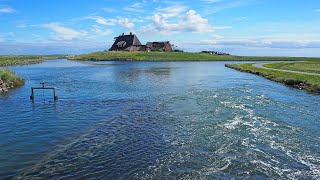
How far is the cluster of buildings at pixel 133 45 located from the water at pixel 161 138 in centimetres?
12665

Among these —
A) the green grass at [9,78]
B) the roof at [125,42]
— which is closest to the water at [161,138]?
the green grass at [9,78]

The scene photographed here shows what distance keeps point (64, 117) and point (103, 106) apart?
610 cm

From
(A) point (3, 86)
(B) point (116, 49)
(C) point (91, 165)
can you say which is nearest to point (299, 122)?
(C) point (91, 165)

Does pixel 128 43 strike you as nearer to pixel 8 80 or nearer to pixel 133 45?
pixel 133 45

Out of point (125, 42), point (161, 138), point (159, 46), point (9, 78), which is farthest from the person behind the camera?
point (159, 46)

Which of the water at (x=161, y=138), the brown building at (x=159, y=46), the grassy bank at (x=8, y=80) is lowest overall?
the water at (x=161, y=138)

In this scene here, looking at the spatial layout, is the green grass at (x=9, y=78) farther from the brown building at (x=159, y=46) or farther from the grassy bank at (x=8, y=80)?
the brown building at (x=159, y=46)

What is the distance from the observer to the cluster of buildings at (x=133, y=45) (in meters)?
162

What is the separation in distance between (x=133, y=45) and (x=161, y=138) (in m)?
143

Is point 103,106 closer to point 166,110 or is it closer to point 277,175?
point 166,110

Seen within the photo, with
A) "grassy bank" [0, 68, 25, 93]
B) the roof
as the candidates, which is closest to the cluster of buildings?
the roof

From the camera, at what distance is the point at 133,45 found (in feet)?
529

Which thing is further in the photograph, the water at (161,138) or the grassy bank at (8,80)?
the grassy bank at (8,80)

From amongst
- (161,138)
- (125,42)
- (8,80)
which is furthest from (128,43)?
(161,138)
